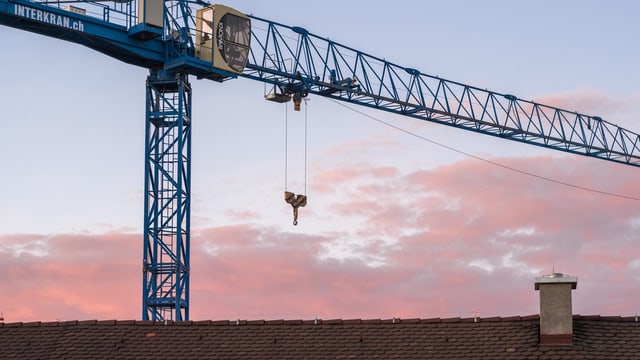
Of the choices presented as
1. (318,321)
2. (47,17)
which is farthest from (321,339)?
(47,17)

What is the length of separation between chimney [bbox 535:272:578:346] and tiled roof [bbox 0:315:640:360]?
1.21 ft

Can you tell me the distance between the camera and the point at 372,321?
40.6 meters

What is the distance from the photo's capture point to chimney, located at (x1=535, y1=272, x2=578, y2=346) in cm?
3797

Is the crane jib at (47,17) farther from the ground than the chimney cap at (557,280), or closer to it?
farther from the ground

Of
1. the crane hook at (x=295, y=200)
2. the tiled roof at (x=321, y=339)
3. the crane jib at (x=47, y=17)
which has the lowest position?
the tiled roof at (x=321, y=339)

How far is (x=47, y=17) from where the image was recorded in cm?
6650

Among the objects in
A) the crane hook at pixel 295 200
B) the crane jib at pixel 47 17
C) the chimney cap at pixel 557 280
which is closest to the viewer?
the chimney cap at pixel 557 280

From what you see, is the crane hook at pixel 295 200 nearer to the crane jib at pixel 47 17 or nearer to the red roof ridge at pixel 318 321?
the crane jib at pixel 47 17

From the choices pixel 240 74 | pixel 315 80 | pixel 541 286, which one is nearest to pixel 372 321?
pixel 541 286

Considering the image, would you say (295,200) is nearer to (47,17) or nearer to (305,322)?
(47,17)

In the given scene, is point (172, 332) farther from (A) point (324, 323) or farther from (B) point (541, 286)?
(B) point (541, 286)

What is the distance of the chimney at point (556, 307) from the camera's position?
125 ft

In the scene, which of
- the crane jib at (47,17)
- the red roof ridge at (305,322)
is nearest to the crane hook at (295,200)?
the crane jib at (47,17)

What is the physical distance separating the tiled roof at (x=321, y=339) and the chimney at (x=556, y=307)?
0.37 meters
